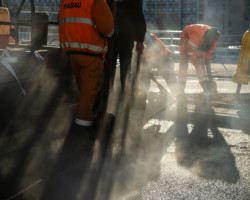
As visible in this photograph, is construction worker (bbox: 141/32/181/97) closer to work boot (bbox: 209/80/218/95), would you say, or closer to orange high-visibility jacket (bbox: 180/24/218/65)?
orange high-visibility jacket (bbox: 180/24/218/65)

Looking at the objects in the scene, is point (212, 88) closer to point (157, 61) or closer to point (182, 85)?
point (182, 85)

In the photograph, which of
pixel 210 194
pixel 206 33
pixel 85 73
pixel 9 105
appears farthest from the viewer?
pixel 206 33

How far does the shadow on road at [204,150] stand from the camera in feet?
12.5

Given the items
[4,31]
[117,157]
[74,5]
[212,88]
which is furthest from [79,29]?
[212,88]

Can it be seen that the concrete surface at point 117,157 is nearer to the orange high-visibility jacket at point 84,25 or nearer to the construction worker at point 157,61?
the orange high-visibility jacket at point 84,25

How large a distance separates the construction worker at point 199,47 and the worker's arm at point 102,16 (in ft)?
12.9

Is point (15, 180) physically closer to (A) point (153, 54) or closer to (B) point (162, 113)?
(B) point (162, 113)

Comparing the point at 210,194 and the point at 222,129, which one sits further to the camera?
the point at 222,129

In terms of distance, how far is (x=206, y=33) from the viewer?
23.9 ft

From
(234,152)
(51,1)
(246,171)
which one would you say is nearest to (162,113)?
(234,152)

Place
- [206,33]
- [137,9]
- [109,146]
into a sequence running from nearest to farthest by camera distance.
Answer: [109,146] < [137,9] < [206,33]

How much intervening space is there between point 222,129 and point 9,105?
3.20 meters

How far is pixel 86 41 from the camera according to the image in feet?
12.4

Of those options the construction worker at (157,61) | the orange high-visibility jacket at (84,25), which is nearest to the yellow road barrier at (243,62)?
the construction worker at (157,61)
